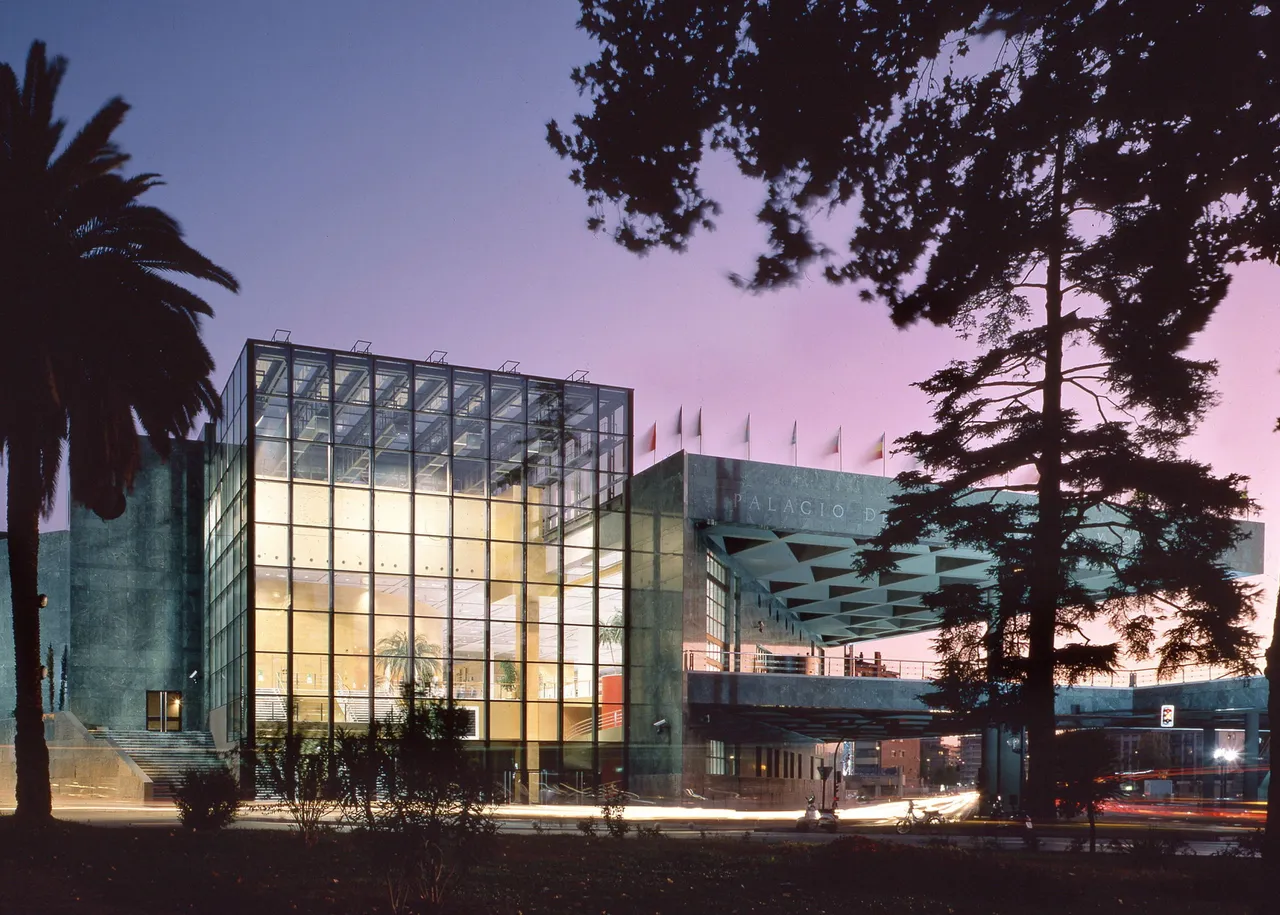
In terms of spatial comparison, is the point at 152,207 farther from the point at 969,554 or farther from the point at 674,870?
the point at 969,554

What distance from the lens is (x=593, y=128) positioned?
11711 mm

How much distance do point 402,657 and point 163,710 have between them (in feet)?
47.0

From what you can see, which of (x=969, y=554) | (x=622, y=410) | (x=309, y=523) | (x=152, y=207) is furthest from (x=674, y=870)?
(x=969, y=554)

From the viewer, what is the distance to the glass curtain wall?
48125 mm

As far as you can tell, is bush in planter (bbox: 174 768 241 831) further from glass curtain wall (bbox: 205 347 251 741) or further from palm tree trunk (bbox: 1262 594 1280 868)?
glass curtain wall (bbox: 205 347 251 741)

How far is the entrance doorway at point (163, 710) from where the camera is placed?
5572 cm

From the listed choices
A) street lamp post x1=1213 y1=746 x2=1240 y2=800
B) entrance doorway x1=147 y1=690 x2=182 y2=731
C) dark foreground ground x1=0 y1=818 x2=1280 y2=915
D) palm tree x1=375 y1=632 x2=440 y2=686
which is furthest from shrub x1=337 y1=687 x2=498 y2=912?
street lamp post x1=1213 y1=746 x2=1240 y2=800

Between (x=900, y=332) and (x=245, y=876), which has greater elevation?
(x=900, y=332)

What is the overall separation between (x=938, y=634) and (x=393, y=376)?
94.2 feet

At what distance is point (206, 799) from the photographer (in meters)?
21.4

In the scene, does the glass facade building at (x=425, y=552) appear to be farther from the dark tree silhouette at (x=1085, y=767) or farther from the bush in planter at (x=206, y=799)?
the dark tree silhouette at (x=1085, y=767)

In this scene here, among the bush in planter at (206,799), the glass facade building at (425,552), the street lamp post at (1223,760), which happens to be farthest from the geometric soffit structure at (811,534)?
the bush in planter at (206,799)

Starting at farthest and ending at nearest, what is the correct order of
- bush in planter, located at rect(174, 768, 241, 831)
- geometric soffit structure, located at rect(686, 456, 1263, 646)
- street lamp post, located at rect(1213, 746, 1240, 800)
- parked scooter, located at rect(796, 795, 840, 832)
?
street lamp post, located at rect(1213, 746, 1240, 800) < geometric soffit structure, located at rect(686, 456, 1263, 646) < parked scooter, located at rect(796, 795, 840, 832) < bush in planter, located at rect(174, 768, 241, 831)

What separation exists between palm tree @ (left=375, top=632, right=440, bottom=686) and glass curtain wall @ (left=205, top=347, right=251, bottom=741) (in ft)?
16.5
